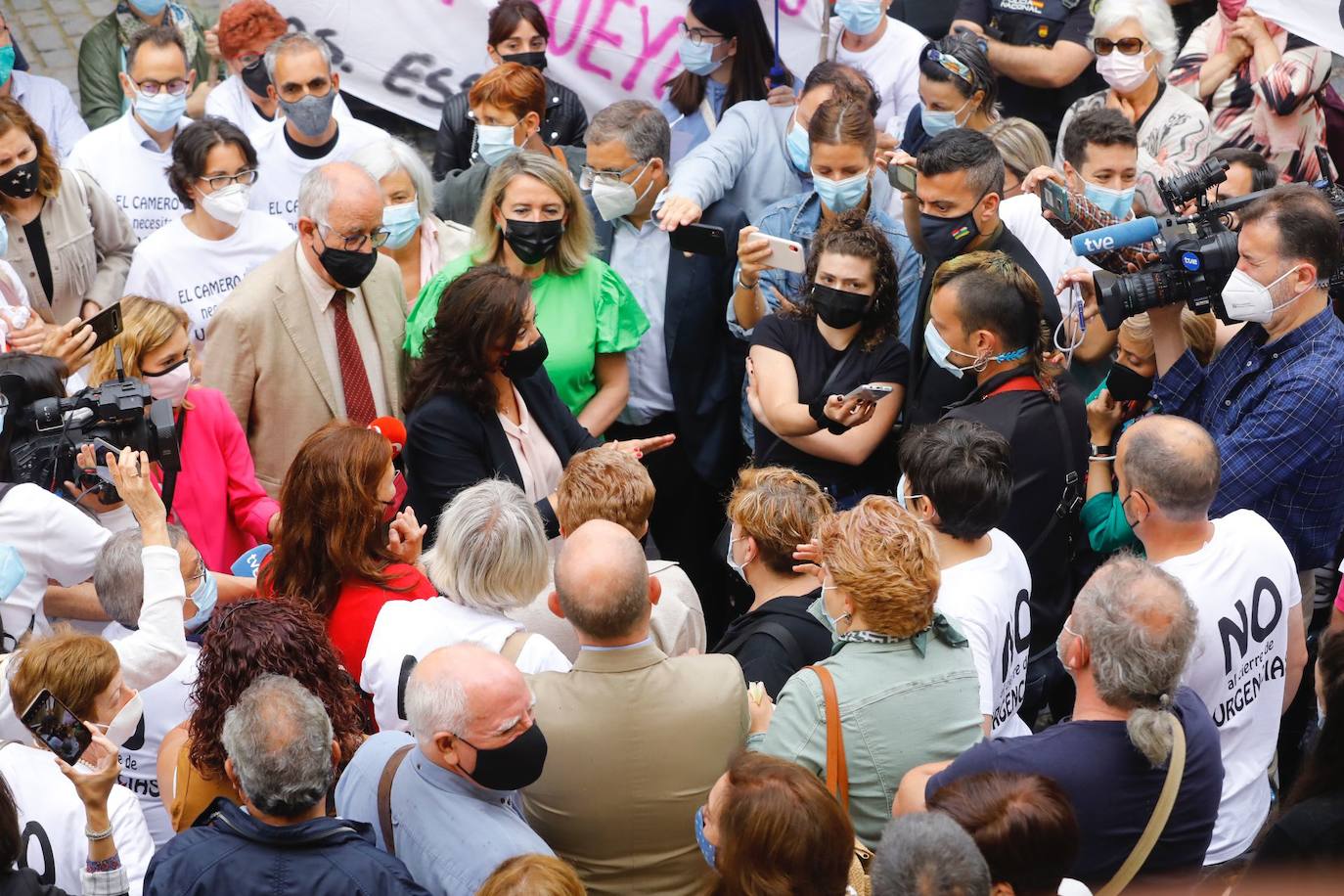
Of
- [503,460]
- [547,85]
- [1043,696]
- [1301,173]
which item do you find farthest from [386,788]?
[1301,173]

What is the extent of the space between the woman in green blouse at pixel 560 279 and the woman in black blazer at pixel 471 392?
546 mm

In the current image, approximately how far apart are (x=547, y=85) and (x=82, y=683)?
14.4 ft

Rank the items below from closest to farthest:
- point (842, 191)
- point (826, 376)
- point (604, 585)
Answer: point (604, 585) → point (826, 376) → point (842, 191)

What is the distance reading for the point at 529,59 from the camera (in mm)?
6973

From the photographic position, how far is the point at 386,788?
3246 mm

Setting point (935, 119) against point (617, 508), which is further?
point (935, 119)

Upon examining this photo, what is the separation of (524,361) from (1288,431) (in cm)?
241

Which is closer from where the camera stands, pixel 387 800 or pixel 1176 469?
pixel 387 800

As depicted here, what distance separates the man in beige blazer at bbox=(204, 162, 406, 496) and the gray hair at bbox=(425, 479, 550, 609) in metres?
1.44

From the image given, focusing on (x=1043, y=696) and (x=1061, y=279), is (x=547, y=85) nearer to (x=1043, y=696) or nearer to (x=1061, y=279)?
(x=1061, y=279)

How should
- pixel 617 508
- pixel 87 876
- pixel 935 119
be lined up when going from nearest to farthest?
pixel 87 876 → pixel 617 508 → pixel 935 119

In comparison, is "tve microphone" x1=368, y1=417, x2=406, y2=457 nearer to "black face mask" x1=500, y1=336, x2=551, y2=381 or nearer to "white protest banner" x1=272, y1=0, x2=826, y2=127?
"black face mask" x1=500, y1=336, x2=551, y2=381

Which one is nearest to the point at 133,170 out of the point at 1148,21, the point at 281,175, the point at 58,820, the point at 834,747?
the point at 281,175

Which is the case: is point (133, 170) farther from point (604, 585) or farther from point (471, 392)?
point (604, 585)
